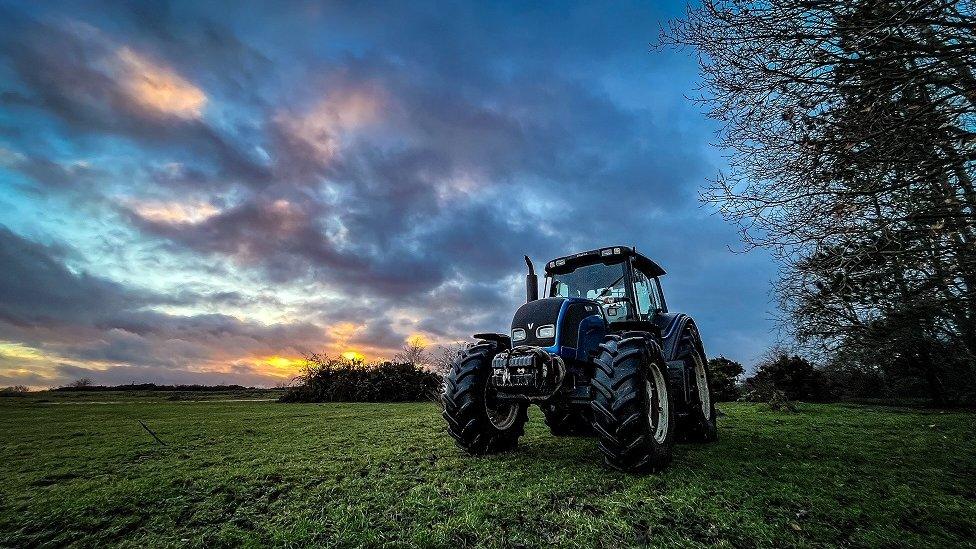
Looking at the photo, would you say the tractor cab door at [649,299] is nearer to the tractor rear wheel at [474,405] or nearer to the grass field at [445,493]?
the grass field at [445,493]

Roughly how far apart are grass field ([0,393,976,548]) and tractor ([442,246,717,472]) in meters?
0.35

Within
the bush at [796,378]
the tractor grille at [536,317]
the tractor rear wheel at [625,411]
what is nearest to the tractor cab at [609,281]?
the tractor grille at [536,317]

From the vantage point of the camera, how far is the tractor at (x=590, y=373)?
13.1 ft

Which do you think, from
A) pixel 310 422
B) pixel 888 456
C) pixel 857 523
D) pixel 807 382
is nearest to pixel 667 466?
pixel 857 523

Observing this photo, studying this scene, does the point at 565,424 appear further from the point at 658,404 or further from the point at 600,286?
the point at 600,286

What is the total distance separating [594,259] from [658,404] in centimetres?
232

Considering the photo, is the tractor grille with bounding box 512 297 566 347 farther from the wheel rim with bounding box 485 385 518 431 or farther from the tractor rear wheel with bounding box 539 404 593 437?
the tractor rear wheel with bounding box 539 404 593 437

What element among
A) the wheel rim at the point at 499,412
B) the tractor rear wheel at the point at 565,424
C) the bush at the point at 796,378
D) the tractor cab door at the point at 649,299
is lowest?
the tractor rear wheel at the point at 565,424

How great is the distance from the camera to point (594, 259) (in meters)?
6.41

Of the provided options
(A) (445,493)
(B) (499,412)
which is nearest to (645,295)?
(B) (499,412)

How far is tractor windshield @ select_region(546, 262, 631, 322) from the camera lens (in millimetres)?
6078

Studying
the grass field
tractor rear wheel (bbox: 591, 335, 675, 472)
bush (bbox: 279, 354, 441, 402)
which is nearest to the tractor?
tractor rear wheel (bbox: 591, 335, 675, 472)

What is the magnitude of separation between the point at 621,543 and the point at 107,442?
5734mm

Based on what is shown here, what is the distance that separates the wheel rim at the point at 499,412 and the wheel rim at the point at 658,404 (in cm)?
160
